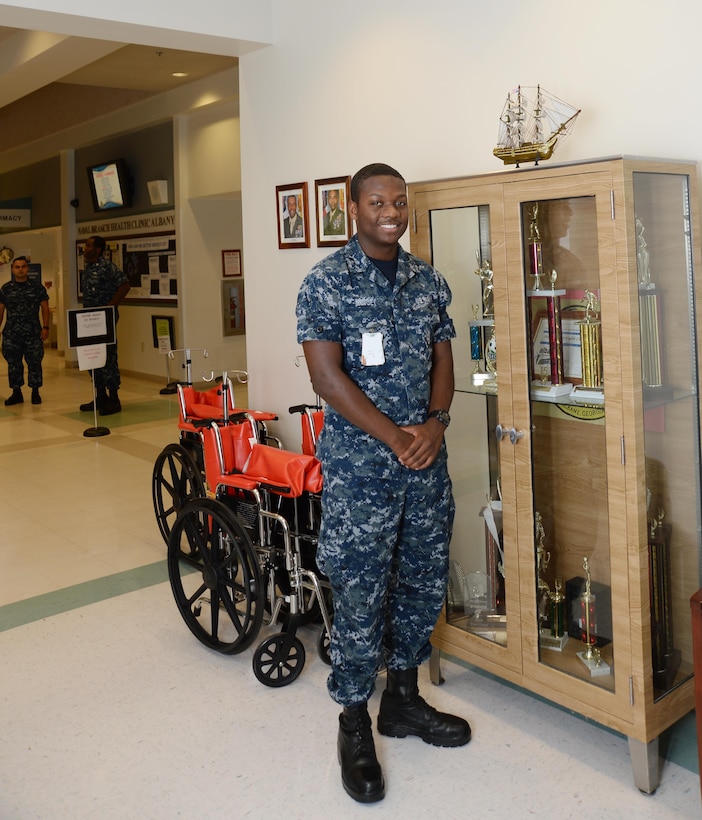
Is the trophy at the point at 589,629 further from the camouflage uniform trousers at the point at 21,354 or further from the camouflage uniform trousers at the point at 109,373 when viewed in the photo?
the camouflage uniform trousers at the point at 21,354

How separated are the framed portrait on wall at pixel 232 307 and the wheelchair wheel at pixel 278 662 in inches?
329

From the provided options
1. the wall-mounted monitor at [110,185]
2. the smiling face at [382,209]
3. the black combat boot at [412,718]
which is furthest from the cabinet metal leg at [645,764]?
the wall-mounted monitor at [110,185]

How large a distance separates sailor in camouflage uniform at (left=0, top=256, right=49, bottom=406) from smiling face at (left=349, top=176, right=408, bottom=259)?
8371mm

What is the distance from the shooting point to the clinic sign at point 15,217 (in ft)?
48.4

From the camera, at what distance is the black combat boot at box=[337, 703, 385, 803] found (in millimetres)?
2580

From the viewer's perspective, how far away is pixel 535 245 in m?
2.79

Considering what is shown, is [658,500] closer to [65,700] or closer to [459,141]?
[459,141]

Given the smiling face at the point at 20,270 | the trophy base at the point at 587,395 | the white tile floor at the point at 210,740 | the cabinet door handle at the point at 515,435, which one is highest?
the smiling face at the point at 20,270

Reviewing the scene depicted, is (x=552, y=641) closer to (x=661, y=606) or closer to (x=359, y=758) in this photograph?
(x=661, y=606)

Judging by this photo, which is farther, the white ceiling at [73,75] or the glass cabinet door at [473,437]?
the white ceiling at [73,75]

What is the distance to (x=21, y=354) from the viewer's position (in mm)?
10391

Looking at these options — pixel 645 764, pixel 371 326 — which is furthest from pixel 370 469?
pixel 645 764

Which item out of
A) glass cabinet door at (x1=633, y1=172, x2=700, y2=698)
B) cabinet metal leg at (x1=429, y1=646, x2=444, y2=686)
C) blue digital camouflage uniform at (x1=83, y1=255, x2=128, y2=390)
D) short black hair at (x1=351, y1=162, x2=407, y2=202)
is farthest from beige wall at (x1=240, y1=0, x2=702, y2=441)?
blue digital camouflage uniform at (x1=83, y1=255, x2=128, y2=390)

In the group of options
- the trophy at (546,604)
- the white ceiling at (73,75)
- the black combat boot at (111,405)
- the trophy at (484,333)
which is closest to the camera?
the trophy at (546,604)
